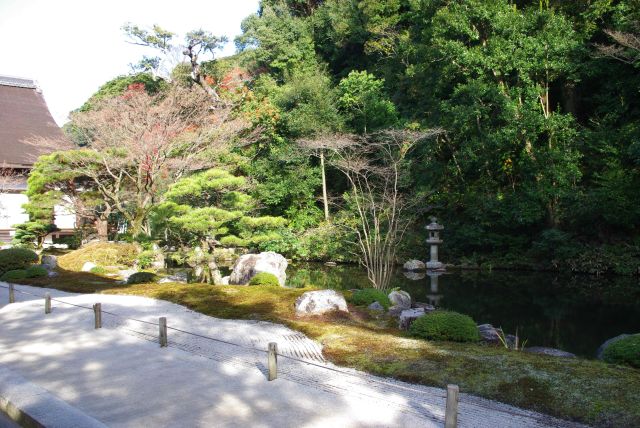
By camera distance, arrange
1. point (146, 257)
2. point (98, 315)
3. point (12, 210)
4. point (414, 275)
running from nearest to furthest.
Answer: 1. point (98, 315)
2. point (146, 257)
3. point (414, 275)
4. point (12, 210)

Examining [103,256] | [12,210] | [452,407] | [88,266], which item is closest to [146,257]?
[103,256]

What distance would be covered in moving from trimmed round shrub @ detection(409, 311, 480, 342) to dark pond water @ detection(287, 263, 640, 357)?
2717mm

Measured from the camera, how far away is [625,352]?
227 inches

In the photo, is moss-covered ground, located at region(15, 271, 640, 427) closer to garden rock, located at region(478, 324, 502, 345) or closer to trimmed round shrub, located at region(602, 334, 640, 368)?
trimmed round shrub, located at region(602, 334, 640, 368)

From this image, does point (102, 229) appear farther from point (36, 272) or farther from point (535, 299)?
point (535, 299)

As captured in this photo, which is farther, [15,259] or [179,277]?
[179,277]

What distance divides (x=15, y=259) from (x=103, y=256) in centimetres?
257

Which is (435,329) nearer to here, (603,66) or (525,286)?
(525,286)

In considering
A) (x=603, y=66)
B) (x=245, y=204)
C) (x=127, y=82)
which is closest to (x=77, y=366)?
(x=245, y=204)

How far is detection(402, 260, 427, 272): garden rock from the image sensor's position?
62.0 feet

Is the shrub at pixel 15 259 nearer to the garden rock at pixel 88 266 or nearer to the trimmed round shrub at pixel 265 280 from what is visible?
the garden rock at pixel 88 266

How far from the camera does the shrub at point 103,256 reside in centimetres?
1623

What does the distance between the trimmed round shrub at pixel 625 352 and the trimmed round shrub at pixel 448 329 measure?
164cm

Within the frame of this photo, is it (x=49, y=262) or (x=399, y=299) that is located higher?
(x=49, y=262)
